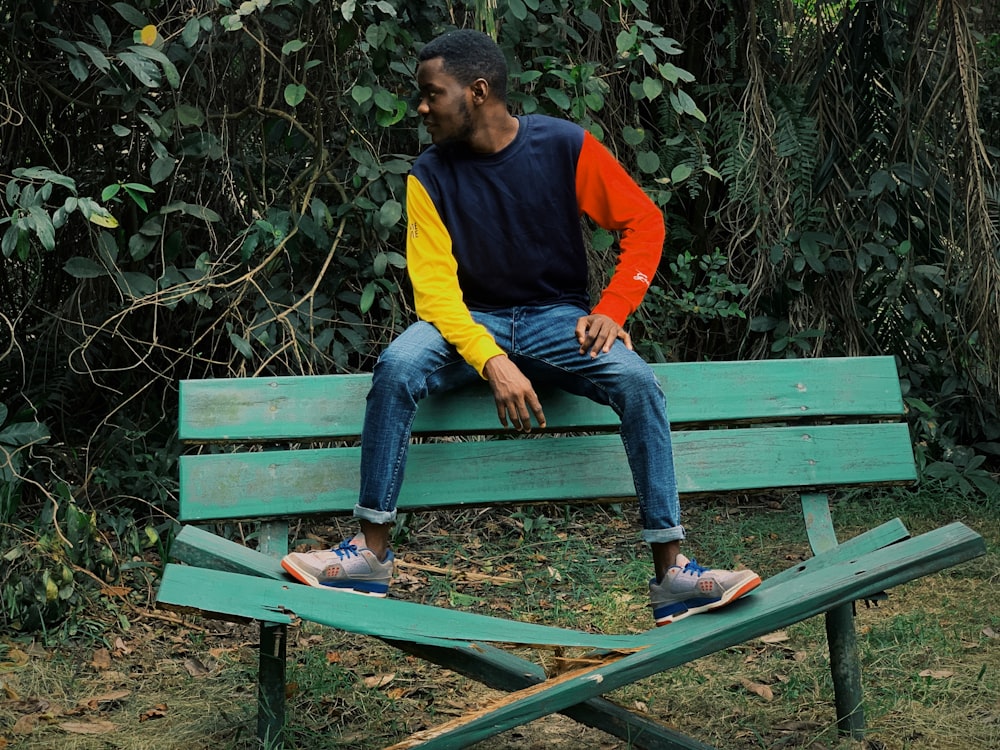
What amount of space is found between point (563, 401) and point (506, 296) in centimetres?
34

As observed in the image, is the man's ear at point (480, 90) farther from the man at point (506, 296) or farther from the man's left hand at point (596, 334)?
the man's left hand at point (596, 334)

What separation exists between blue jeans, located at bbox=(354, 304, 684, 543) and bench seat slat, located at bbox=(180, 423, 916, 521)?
7.3 inches

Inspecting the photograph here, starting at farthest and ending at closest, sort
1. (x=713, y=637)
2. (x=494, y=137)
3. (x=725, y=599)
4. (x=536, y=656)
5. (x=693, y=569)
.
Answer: (x=536, y=656), (x=494, y=137), (x=693, y=569), (x=725, y=599), (x=713, y=637)

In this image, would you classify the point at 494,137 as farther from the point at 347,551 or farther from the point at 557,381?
the point at 347,551

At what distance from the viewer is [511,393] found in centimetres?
298

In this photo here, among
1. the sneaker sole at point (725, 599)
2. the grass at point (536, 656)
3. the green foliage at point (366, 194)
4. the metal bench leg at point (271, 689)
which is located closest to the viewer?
the sneaker sole at point (725, 599)

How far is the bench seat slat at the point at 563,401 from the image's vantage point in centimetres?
309

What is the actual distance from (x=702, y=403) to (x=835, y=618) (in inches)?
26.8

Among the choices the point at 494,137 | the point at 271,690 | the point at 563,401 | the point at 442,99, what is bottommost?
the point at 271,690

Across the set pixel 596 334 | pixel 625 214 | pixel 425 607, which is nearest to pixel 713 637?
pixel 425 607

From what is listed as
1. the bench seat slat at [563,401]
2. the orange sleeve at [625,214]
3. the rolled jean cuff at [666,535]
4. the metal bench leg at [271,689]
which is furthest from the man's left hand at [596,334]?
the metal bench leg at [271,689]

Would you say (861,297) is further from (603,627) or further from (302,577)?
(302,577)

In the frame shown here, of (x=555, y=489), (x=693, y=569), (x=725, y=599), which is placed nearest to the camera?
(x=725, y=599)

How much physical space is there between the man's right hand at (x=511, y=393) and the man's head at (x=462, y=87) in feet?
2.24
